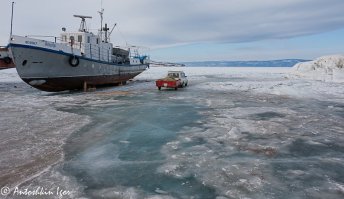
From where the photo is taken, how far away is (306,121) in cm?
1301

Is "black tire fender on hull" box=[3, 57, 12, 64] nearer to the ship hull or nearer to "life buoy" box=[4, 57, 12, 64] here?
"life buoy" box=[4, 57, 12, 64]

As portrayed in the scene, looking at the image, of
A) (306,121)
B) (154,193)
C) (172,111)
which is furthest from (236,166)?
(172,111)

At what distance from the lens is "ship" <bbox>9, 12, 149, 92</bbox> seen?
2242cm

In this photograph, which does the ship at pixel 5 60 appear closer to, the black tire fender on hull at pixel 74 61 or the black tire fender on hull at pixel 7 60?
the black tire fender on hull at pixel 7 60

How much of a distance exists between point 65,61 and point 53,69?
3.90 ft

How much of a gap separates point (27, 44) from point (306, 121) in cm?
1837

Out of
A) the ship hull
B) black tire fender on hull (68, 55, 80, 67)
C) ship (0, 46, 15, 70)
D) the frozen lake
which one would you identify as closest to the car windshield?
the ship hull

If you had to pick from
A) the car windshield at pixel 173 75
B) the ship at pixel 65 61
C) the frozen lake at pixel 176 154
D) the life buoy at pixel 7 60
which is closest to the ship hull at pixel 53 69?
the ship at pixel 65 61

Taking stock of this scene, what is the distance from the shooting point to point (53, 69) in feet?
79.3

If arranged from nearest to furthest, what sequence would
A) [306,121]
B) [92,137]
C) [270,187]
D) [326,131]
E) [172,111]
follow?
1. [270,187]
2. [92,137]
3. [326,131]
4. [306,121]
5. [172,111]

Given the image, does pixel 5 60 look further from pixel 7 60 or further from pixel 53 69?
pixel 53 69

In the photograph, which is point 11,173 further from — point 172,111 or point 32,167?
point 172,111

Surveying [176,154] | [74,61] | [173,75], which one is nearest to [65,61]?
[74,61]

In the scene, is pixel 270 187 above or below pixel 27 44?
below
